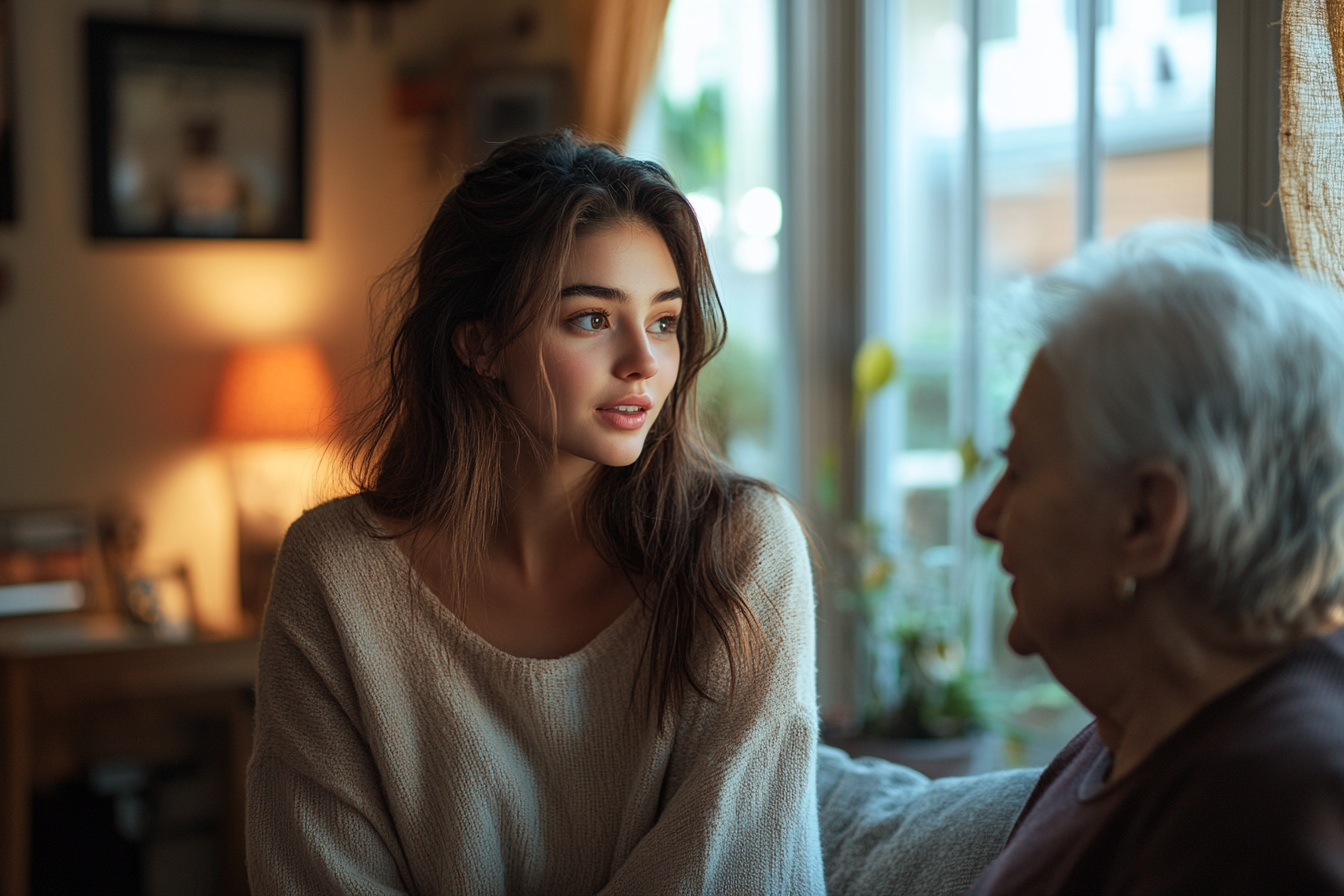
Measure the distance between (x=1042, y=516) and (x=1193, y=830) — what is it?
228 mm

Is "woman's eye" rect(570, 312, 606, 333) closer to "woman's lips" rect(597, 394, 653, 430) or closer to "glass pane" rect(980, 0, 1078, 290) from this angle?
"woman's lips" rect(597, 394, 653, 430)

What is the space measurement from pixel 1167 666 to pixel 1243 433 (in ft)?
0.55

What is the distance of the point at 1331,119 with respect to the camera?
1.19 metres

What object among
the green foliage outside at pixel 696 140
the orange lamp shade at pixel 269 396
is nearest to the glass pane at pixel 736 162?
the green foliage outside at pixel 696 140

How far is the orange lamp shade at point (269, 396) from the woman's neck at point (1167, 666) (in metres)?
2.65

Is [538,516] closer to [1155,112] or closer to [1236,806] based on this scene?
[1236,806]

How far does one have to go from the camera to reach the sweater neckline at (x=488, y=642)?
137 centimetres

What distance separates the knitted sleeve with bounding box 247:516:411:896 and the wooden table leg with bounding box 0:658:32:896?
5.25ft

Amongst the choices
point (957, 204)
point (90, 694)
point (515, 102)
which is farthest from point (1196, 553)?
point (515, 102)

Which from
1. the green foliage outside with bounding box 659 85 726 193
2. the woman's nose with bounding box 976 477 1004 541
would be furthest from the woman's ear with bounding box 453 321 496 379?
the green foliage outside with bounding box 659 85 726 193

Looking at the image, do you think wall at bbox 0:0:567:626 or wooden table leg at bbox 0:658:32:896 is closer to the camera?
wooden table leg at bbox 0:658:32:896

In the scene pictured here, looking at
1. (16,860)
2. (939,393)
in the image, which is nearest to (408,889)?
(939,393)

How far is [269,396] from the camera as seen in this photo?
3.20 meters

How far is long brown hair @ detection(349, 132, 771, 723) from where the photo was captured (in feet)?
4.32
